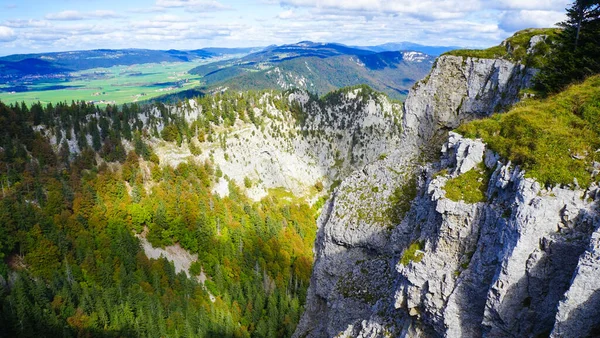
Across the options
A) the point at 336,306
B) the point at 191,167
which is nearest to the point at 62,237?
the point at 191,167

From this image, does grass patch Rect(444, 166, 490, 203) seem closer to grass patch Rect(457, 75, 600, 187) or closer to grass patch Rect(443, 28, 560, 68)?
grass patch Rect(457, 75, 600, 187)

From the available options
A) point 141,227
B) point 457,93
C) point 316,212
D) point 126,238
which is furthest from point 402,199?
point 316,212

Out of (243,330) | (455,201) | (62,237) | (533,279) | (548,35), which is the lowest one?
(243,330)

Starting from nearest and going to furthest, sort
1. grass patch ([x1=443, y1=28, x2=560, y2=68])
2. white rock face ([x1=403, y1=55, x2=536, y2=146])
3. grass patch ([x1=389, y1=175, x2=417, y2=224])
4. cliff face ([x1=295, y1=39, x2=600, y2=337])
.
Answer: cliff face ([x1=295, y1=39, x2=600, y2=337]) → grass patch ([x1=389, y1=175, x2=417, y2=224]) → grass patch ([x1=443, y1=28, x2=560, y2=68]) → white rock face ([x1=403, y1=55, x2=536, y2=146])

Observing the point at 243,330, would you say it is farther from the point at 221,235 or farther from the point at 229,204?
the point at 229,204

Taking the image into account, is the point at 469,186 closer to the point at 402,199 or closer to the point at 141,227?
the point at 402,199

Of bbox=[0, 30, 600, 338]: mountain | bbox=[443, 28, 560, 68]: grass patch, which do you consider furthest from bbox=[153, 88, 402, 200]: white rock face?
bbox=[443, 28, 560, 68]: grass patch
